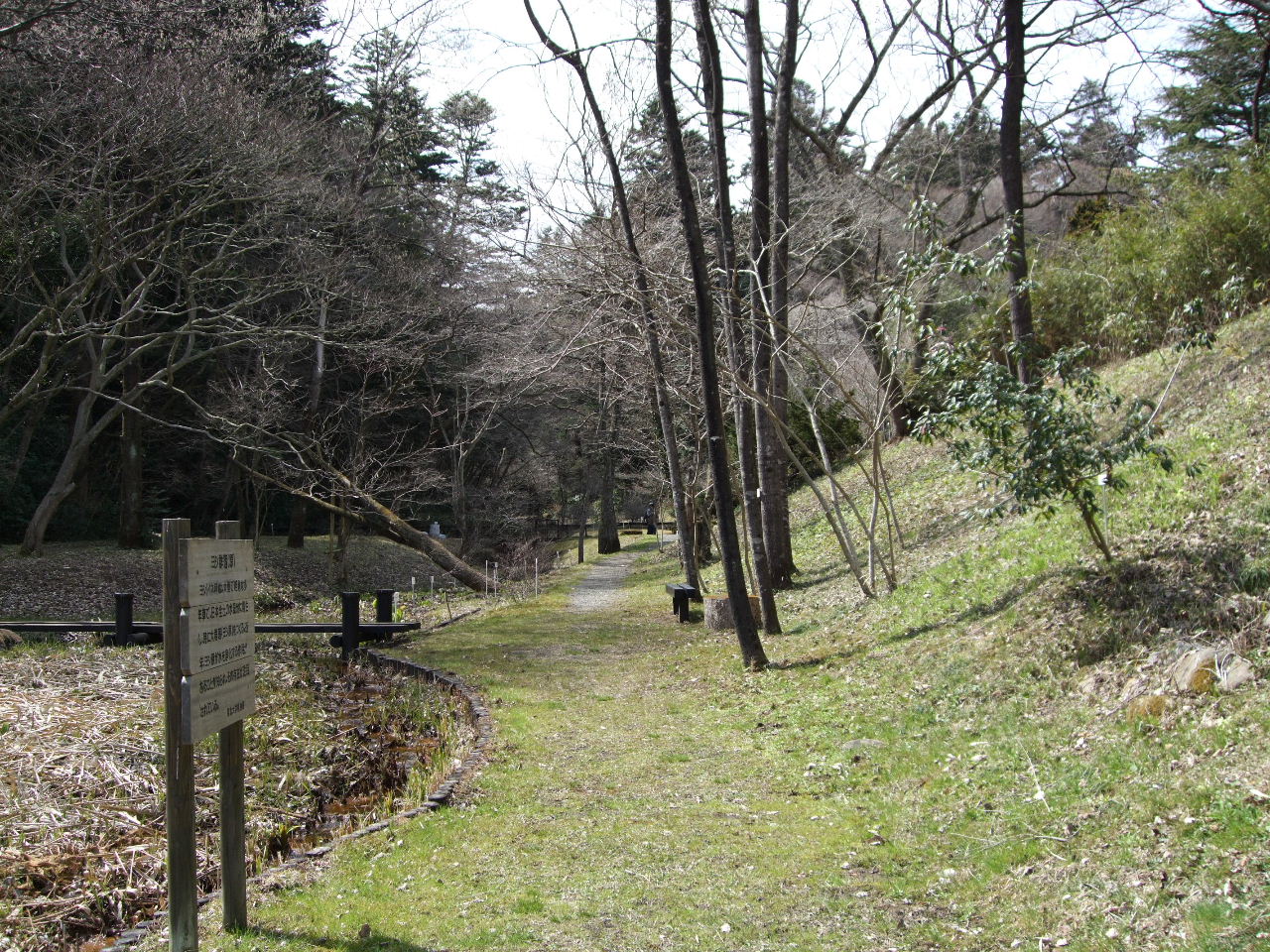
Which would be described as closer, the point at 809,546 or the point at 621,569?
the point at 809,546

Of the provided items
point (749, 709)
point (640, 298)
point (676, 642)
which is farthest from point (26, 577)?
point (749, 709)

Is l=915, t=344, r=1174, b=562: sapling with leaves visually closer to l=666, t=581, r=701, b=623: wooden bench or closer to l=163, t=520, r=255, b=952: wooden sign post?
l=163, t=520, r=255, b=952: wooden sign post

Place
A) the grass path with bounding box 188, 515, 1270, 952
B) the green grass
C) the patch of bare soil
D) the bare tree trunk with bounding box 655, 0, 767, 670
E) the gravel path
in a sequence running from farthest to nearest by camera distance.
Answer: the gravel path → the bare tree trunk with bounding box 655, 0, 767, 670 → the patch of bare soil → the green grass → the grass path with bounding box 188, 515, 1270, 952

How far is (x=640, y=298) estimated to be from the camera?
10625 millimetres

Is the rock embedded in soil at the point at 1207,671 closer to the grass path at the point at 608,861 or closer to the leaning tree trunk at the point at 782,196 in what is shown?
the grass path at the point at 608,861

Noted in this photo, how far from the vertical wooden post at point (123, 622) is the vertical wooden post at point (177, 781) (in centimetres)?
1123

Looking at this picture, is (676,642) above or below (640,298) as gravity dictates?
below

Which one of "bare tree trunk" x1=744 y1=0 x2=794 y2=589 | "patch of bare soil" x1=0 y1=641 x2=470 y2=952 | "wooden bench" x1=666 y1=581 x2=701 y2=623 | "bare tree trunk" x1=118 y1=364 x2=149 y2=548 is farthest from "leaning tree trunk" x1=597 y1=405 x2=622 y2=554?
"patch of bare soil" x1=0 y1=641 x2=470 y2=952

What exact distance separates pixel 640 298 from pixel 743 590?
128 inches

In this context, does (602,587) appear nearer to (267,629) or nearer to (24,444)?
(267,629)

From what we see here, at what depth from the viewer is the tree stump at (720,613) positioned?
520 inches

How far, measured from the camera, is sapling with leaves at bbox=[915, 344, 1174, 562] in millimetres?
6719

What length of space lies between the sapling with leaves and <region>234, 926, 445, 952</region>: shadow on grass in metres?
4.96

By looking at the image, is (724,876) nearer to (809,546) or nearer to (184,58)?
(809,546)
